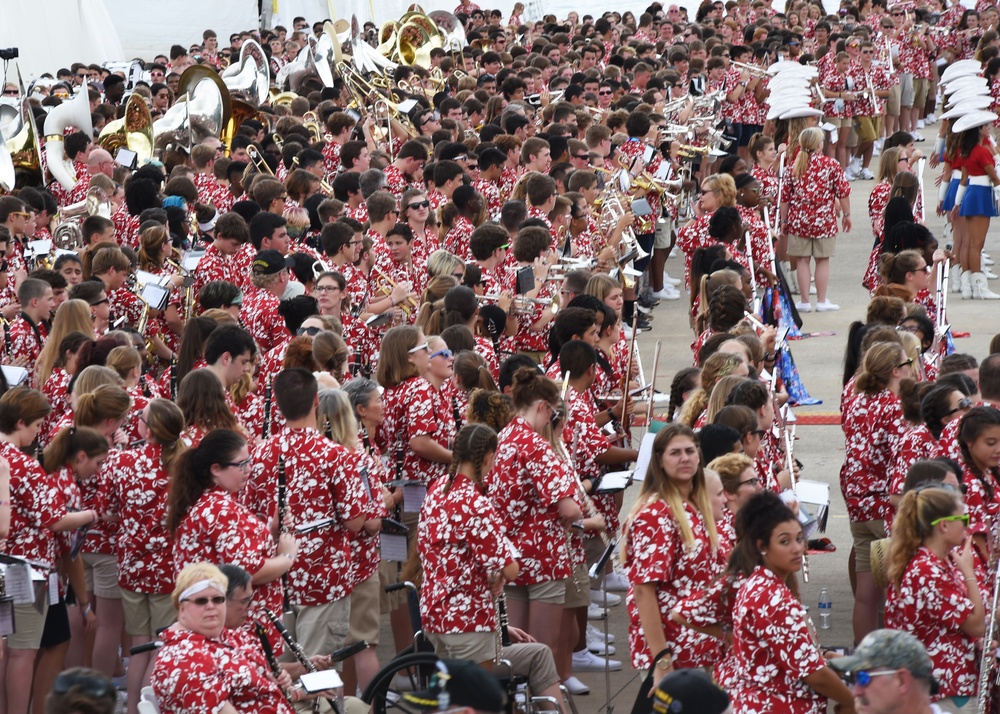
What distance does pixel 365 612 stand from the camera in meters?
6.87

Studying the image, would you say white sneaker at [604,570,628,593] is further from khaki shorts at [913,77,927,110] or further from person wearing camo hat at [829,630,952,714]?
khaki shorts at [913,77,927,110]

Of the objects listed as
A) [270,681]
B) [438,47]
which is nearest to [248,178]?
[270,681]

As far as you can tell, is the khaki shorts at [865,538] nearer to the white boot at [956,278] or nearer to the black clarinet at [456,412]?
the black clarinet at [456,412]

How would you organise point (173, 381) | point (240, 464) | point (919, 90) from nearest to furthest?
point (240, 464) < point (173, 381) < point (919, 90)

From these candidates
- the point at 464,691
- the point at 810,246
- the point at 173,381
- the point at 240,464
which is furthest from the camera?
the point at 810,246

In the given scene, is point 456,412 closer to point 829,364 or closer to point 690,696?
point 690,696

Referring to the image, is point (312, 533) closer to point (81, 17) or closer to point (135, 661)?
point (135, 661)

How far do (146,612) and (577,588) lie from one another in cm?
206

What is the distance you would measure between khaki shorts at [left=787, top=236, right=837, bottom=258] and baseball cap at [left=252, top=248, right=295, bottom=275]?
6140mm

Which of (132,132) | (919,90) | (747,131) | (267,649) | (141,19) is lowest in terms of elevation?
(267,649)

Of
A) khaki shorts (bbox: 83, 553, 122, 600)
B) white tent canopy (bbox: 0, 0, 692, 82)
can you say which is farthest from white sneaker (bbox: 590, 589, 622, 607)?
white tent canopy (bbox: 0, 0, 692, 82)

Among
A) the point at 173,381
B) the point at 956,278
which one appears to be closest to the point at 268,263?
the point at 173,381

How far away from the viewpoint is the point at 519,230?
10.4 m

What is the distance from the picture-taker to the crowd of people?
18.0 ft
